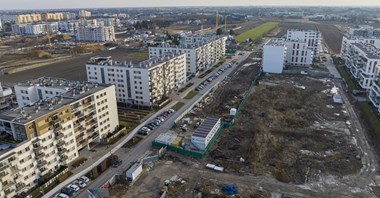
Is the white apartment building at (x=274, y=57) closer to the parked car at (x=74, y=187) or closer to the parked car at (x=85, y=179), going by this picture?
the parked car at (x=85, y=179)

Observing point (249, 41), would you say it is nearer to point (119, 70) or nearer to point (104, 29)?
point (104, 29)

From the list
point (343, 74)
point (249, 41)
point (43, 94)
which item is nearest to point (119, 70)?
point (43, 94)

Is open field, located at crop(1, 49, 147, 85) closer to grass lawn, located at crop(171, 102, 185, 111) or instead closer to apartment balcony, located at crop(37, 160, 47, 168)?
grass lawn, located at crop(171, 102, 185, 111)

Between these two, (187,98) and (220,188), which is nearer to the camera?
(220,188)

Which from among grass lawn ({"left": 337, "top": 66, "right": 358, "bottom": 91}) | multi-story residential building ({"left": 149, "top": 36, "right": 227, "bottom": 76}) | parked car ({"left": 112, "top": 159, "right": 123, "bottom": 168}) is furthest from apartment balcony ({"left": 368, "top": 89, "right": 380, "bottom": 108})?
parked car ({"left": 112, "top": 159, "right": 123, "bottom": 168})

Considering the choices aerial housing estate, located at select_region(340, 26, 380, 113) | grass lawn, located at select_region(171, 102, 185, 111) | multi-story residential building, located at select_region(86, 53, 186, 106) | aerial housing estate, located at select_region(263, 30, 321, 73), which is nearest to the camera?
multi-story residential building, located at select_region(86, 53, 186, 106)

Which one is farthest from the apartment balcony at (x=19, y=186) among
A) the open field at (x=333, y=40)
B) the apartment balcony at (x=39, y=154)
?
the open field at (x=333, y=40)
